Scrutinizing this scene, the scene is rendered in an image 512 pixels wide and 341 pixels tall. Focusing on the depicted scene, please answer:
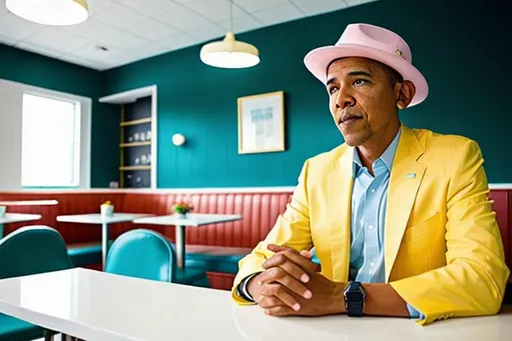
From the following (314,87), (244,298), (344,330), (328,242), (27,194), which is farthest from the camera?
(27,194)

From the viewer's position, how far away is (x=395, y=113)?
1.34m

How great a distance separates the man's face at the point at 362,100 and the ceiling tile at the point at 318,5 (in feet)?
11.1

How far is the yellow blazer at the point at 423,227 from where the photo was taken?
0.91 m

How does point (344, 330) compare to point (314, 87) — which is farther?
point (314, 87)

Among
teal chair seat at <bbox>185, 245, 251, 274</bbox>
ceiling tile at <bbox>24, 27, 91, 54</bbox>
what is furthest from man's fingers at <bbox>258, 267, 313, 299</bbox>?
ceiling tile at <bbox>24, 27, 91, 54</bbox>

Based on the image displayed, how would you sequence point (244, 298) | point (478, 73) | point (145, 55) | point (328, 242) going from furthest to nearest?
point (145, 55) < point (478, 73) < point (328, 242) < point (244, 298)

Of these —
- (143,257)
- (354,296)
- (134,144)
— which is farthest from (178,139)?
(354,296)

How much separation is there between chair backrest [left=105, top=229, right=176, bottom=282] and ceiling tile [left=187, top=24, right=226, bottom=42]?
3701 mm

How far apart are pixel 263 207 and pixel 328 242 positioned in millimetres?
3421

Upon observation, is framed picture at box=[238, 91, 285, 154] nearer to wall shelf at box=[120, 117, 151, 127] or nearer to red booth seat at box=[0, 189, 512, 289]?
red booth seat at box=[0, 189, 512, 289]

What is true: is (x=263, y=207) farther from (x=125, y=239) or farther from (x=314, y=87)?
(x=125, y=239)

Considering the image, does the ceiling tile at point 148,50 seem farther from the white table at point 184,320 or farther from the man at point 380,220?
the white table at point 184,320

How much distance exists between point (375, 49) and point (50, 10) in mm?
2270

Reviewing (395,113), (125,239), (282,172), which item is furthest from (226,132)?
Result: (395,113)
